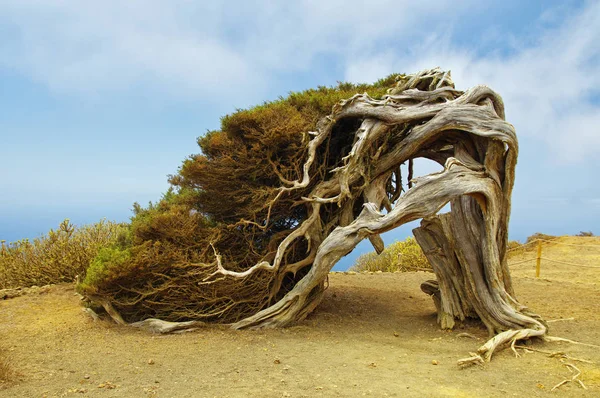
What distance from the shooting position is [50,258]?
11930 mm

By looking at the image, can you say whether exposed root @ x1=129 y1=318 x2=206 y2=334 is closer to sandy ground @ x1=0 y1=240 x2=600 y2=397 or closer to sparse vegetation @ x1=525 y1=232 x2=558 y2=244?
sandy ground @ x1=0 y1=240 x2=600 y2=397

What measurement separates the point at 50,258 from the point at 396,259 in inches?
451

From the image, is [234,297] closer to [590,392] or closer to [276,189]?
[276,189]

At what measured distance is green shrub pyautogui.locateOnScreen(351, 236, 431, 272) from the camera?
695 inches

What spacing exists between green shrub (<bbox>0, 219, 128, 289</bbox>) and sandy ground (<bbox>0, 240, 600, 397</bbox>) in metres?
1.72

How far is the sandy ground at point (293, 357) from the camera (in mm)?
5340

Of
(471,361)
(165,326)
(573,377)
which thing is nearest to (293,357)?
(471,361)

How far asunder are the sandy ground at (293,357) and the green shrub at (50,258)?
1.72 metres

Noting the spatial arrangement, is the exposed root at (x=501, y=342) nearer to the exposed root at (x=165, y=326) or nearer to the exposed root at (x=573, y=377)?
the exposed root at (x=573, y=377)

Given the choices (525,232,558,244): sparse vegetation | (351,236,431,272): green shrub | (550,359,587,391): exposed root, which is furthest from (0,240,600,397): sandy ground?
(525,232,558,244): sparse vegetation

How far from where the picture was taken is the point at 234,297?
8250 mm

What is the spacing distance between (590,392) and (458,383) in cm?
139

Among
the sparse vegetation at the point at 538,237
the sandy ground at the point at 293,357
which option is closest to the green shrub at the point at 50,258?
the sandy ground at the point at 293,357

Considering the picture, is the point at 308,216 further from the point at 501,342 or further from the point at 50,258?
the point at 50,258
